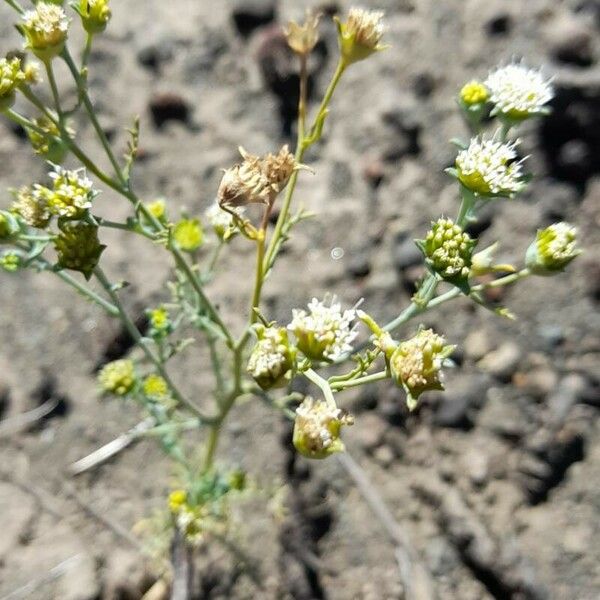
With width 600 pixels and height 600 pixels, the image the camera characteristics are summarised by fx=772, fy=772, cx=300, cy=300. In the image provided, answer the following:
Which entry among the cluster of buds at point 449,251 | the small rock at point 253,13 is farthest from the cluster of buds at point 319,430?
the small rock at point 253,13

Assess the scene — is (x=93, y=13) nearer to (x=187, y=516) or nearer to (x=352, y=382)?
(x=352, y=382)

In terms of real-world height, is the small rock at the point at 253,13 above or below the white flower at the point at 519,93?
above

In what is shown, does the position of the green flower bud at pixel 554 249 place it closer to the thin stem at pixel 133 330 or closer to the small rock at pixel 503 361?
the small rock at pixel 503 361

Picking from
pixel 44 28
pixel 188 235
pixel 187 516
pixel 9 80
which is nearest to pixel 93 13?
pixel 44 28

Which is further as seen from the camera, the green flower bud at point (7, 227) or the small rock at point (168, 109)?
the small rock at point (168, 109)

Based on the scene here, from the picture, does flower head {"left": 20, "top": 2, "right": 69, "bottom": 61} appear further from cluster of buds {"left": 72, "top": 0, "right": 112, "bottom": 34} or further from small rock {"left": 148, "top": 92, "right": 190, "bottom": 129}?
small rock {"left": 148, "top": 92, "right": 190, "bottom": 129}

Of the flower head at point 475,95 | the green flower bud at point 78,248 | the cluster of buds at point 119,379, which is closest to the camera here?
the green flower bud at point 78,248

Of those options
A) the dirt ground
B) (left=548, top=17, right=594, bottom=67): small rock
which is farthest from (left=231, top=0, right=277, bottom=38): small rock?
(left=548, top=17, right=594, bottom=67): small rock

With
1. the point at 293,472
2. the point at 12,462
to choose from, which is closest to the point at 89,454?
the point at 12,462
